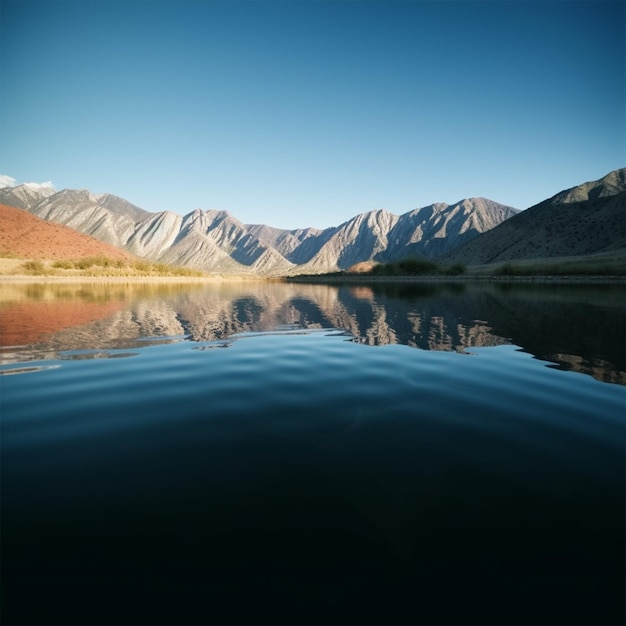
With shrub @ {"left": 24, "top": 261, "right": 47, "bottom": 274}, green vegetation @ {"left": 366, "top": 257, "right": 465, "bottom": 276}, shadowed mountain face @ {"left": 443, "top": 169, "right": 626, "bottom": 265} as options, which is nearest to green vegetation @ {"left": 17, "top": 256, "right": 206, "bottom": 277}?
shrub @ {"left": 24, "top": 261, "right": 47, "bottom": 274}

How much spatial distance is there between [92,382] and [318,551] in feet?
30.2

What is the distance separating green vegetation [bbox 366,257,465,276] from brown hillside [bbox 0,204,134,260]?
138m

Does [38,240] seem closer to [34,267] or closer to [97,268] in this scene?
[97,268]

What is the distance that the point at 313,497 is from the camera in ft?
16.0

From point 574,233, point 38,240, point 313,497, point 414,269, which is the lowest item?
point 313,497

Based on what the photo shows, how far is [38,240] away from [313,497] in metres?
185

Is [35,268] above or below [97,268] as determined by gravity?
below

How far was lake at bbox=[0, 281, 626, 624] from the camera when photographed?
3.35 m

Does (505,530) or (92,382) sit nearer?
(505,530)

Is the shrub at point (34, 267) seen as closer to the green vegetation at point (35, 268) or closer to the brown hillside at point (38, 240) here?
the green vegetation at point (35, 268)

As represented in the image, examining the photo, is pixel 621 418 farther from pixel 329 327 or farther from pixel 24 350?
pixel 24 350

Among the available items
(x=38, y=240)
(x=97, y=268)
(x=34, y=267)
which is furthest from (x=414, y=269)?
(x=38, y=240)

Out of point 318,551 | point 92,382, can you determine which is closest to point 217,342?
point 92,382

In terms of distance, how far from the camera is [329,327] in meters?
22.6
